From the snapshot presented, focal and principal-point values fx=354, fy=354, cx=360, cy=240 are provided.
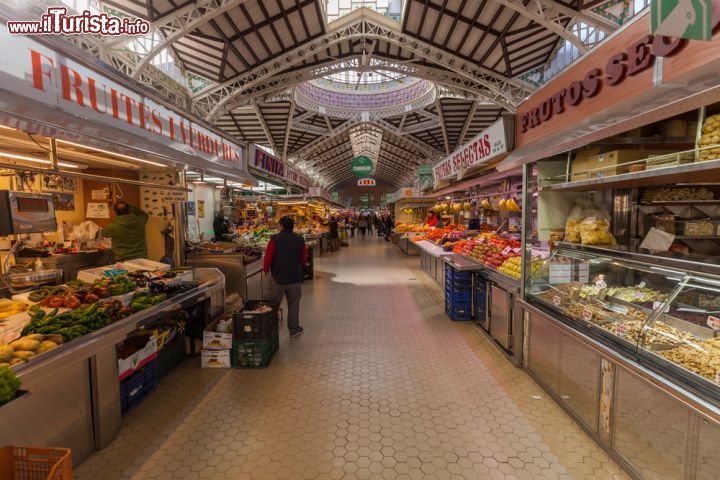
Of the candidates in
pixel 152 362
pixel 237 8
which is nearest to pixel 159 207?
pixel 152 362

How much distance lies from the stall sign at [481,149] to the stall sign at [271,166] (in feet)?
12.2

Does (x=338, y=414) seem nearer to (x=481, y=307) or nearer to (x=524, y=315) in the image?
(x=524, y=315)

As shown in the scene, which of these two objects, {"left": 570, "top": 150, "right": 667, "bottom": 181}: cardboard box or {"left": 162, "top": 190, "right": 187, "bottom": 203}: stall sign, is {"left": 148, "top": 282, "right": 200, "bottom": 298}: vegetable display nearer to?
{"left": 162, "top": 190, "right": 187, "bottom": 203}: stall sign

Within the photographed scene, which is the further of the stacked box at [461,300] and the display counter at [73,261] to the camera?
the stacked box at [461,300]

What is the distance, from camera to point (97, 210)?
578cm

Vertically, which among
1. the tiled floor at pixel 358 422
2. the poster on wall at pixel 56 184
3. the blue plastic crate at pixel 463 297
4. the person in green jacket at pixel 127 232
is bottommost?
the tiled floor at pixel 358 422

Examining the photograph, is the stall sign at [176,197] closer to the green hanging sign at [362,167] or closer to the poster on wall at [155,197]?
the poster on wall at [155,197]

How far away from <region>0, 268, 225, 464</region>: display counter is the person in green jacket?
7.70ft

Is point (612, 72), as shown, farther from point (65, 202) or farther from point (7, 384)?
point (65, 202)

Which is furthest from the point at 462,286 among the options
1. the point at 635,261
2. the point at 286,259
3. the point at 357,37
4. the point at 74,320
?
the point at 357,37

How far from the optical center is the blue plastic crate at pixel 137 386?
9.44ft

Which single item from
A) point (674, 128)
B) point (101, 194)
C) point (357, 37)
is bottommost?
point (101, 194)

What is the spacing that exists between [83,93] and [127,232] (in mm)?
2739

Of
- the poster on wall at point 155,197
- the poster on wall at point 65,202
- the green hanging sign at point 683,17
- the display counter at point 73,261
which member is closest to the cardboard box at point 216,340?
the poster on wall at point 155,197
